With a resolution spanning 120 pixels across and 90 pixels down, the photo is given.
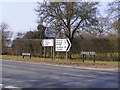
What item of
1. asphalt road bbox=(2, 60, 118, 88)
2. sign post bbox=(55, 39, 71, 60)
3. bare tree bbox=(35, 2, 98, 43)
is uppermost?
bare tree bbox=(35, 2, 98, 43)

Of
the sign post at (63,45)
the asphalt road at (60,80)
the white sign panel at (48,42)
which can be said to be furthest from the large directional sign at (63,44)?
the asphalt road at (60,80)

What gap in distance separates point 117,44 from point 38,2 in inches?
481

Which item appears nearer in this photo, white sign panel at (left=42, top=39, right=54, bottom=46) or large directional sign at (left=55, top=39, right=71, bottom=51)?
large directional sign at (left=55, top=39, right=71, bottom=51)

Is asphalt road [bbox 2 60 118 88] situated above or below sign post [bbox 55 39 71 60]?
below

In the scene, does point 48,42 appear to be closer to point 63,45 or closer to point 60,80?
point 63,45

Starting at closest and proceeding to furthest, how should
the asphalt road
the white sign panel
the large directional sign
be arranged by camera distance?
the asphalt road, the large directional sign, the white sign panel

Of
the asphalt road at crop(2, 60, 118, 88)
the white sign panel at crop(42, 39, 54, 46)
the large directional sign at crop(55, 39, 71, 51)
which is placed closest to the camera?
the asphalt road at crop(2, 60, 118, 88)

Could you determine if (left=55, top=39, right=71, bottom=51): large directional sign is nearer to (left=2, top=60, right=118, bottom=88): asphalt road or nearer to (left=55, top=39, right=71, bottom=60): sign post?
(left=55, top=39, right=71, bottom=60): sign post

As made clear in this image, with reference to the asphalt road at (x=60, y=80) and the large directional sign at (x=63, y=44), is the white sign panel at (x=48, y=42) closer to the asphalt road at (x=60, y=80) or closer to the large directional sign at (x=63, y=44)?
the large directional sign at (x=63, y=44)

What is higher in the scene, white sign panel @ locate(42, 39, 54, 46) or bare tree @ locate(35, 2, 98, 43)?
bare tree @ locate(35, 2, 98, 43)

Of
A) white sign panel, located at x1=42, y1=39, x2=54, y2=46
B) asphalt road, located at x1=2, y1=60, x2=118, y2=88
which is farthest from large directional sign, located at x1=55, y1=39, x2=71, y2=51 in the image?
asphalt road, located at x1=2, y1=60, x2=118, y2=88

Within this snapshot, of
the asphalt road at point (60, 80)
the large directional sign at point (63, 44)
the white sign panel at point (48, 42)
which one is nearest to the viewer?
the asphalt road at point (60, 80)

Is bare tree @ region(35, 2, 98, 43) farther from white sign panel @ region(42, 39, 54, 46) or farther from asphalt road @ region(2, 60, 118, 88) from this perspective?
asphalt road @ region(2, 60, 118, 88)

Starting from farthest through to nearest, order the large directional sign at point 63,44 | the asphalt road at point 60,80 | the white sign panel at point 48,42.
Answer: the white sign panel at point 48,42, the large directional sign at point 63,44, the asphalt road at point 60,80
